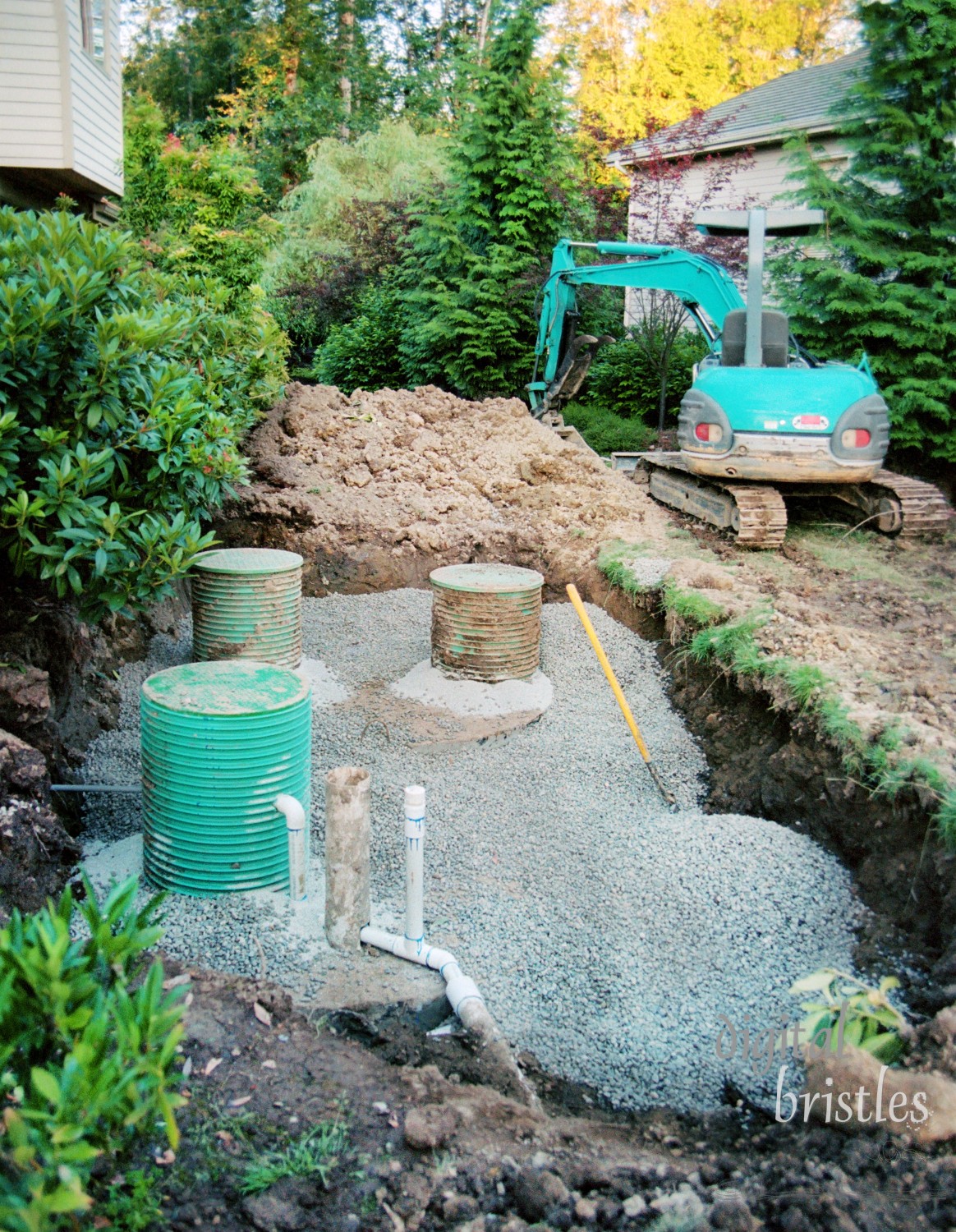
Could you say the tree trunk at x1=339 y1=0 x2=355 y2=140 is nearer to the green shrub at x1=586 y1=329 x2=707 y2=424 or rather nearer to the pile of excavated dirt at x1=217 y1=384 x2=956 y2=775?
the green shrub at x1=586 y1=329 x2=707 y2=424

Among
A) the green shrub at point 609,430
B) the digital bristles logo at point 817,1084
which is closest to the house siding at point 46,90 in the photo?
the green shrub at point 609,430

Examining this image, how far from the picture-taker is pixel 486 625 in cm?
631

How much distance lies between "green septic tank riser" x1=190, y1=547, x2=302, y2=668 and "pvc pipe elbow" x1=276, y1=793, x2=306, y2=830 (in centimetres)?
239

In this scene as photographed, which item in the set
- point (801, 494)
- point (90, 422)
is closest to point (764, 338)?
point (801, 494)

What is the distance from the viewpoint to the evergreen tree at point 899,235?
32.1 feet

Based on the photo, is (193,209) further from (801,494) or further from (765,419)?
(801,494)

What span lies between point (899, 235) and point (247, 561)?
821 centimetres

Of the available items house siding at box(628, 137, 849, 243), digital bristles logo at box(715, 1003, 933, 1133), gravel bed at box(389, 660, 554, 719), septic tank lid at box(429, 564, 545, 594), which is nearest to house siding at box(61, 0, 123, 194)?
septic tank lid at box(429, 564, 545, 594)

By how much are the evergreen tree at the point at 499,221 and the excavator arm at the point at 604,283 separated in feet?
9.44

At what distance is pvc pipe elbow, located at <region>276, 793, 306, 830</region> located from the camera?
13.0 ft

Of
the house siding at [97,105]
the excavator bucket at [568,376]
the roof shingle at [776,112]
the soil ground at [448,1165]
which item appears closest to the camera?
the soil ground at [448,1165]

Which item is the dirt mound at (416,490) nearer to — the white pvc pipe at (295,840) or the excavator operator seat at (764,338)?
the excavator operator seat at (764,338)

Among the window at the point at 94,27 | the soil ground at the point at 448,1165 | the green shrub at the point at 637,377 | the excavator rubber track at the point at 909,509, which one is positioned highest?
the window at the point at 94,27

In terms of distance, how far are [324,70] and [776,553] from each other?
81.2 ft
